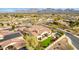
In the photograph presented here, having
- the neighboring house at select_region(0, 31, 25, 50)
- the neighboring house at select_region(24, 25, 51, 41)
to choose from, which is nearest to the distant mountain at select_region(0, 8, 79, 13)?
the neighboring house at select_region(24, 25, 51, 41)

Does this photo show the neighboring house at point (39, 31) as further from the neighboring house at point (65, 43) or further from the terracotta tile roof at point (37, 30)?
the neighboring house at point (65, 43)

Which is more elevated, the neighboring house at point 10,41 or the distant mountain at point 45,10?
the distant mountain at point 45,10

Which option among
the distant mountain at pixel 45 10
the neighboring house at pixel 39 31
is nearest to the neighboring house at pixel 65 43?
the neighboring house at pixel 39 31

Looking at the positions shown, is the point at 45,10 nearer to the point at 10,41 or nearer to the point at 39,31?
the point at 39,31

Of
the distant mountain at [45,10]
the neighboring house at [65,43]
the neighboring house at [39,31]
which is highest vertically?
the distant mountain at [45,10]

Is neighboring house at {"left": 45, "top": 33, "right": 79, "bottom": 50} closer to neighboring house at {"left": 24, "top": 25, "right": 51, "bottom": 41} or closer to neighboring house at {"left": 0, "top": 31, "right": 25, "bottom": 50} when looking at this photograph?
neighboring house at {"left": 24, "top": 25, "right": 51, "bottom": 41}

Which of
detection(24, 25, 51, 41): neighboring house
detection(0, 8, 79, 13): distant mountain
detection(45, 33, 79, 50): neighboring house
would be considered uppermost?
detection(0, 8, 79, 13): distant mountain
